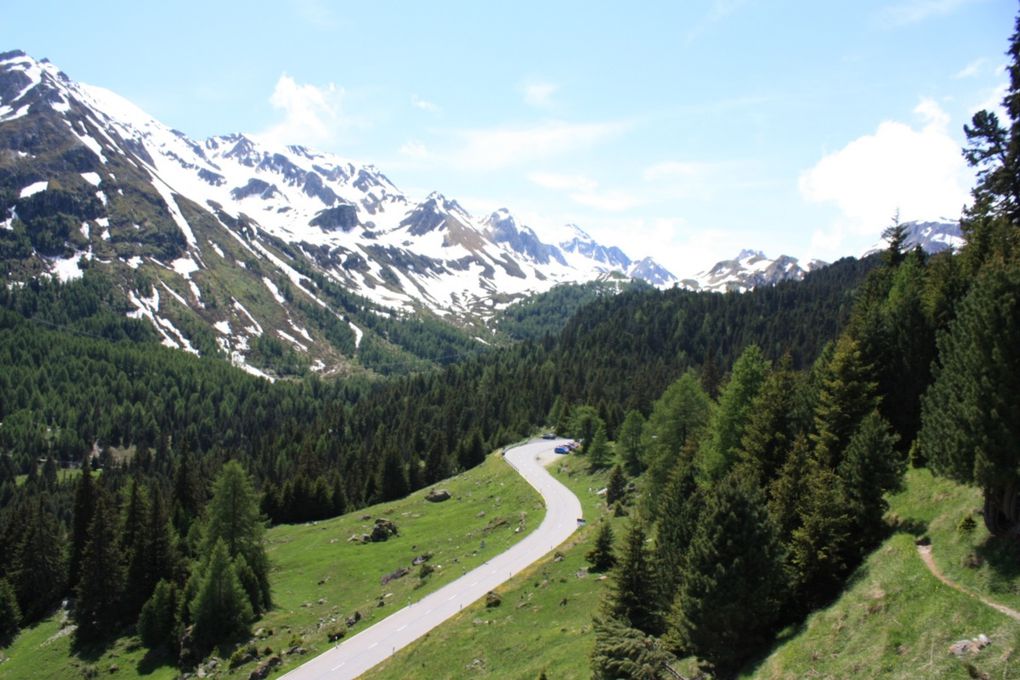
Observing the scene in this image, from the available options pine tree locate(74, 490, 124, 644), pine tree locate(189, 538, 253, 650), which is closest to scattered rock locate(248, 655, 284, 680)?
pine tree locate(189, 538, 253, 650)

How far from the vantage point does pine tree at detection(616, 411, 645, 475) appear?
3339 inches

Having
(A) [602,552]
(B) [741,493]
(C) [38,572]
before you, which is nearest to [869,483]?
(B) [741,493]

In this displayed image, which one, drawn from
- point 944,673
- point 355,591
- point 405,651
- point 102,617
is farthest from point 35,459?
point 944,673

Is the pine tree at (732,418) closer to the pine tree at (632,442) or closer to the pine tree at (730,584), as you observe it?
the pine tree at (730,584)

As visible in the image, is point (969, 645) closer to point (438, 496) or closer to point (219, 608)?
point (219, 608)

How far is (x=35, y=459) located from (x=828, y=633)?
20525 cm

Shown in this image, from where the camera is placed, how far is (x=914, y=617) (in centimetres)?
2422

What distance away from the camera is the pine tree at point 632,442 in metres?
84.8

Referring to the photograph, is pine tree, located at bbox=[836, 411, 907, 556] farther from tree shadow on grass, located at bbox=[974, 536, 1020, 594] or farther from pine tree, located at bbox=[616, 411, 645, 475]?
pine tree, located at bbox=[616, 411, 645, 475]

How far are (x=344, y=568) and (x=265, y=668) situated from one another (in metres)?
23.2

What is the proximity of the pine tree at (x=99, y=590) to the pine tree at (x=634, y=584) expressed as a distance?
180 feet

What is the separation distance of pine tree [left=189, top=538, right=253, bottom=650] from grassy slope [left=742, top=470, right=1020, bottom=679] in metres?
48.3

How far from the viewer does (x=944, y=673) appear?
20906 mm

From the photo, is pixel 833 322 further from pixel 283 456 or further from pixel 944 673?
pixel 944 673
